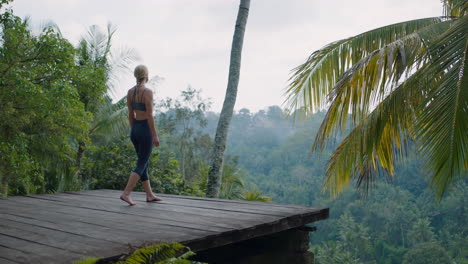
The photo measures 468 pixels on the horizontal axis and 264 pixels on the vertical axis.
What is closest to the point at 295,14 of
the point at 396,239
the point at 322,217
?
the point at 396,239

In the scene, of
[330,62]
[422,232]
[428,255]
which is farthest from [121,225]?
[422,232]

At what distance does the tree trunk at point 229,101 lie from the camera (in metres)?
8.22

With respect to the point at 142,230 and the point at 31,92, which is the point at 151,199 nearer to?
the point at 142,230

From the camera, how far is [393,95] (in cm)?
512

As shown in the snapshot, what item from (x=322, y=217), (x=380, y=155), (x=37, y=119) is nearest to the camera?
(x=322, y=217)

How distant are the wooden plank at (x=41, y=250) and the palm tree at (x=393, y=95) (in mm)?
3527

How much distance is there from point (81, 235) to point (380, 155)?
454 centimetres

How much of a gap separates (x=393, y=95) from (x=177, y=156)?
1119 inches

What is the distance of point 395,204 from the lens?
40.7 meters

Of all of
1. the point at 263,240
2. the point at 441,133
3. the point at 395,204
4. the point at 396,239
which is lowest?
the point at 396,239

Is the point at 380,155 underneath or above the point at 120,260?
above

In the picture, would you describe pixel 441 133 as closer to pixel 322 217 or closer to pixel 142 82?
pixel 322 217

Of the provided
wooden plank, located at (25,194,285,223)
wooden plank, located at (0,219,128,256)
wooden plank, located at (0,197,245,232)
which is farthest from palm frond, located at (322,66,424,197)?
wooden plank, located at (0,219,128,256)

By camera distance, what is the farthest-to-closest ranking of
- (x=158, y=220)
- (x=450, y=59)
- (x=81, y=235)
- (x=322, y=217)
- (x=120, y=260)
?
(x=450, y=59), (x=322, y=217), (x=158, y=220), (x=81, y=235), (x=120, y=260)
